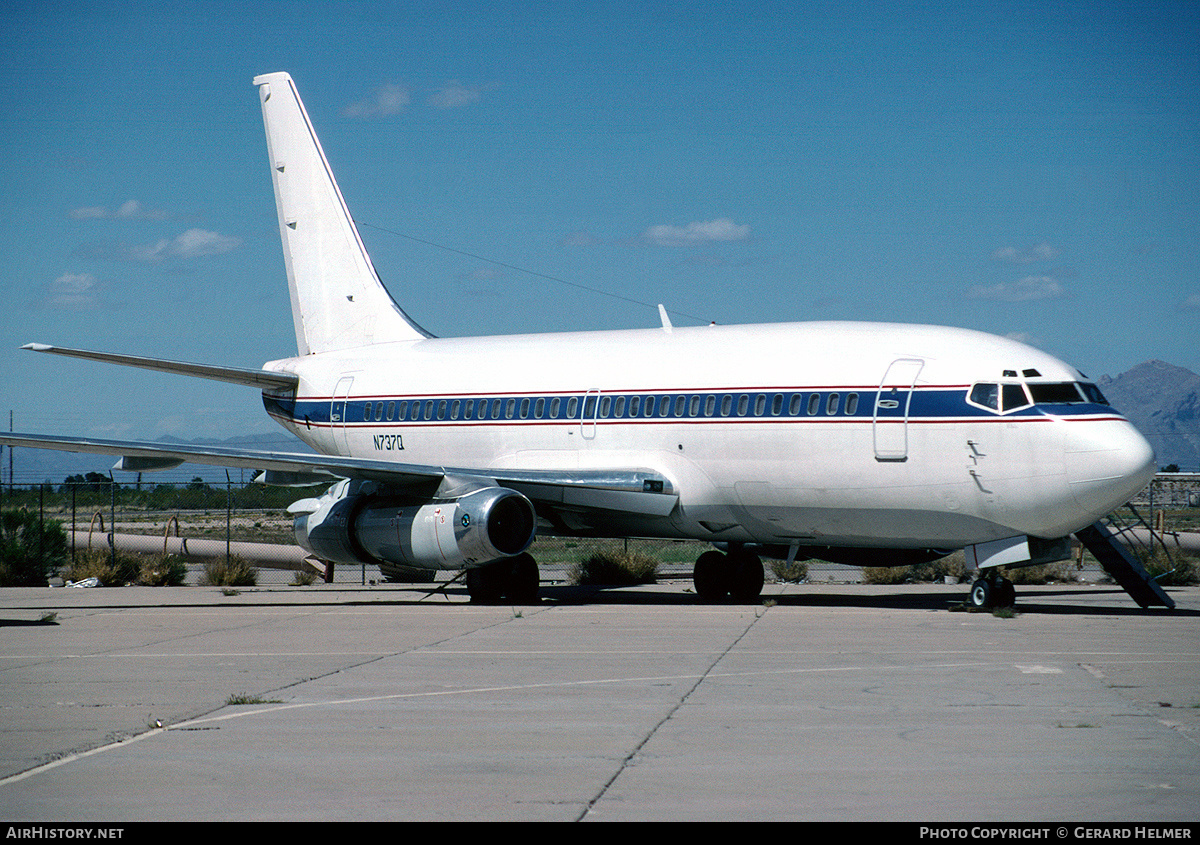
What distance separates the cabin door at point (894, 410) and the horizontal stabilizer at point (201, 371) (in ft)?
39.9

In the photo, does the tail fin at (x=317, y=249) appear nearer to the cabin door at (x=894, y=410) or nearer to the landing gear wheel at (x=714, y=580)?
the landing gear wheel at (x=714, y=580)

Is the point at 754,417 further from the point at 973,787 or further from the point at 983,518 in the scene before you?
the point at 973,787

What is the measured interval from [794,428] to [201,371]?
11.1m

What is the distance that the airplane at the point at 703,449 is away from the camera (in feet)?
55.1

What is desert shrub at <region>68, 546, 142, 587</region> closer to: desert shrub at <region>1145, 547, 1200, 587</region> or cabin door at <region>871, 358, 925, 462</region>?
cabin door at <region>871, 358, 925, 462</region>

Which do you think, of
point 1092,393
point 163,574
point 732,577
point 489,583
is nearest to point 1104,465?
point 1092,393

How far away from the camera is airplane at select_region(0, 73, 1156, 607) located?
55.1ft

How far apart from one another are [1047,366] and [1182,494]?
113 m

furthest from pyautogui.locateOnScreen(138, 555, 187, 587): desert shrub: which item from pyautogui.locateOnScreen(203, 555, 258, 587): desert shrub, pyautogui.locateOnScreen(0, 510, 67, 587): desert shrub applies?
pyautogui.locateOnScreen(0, 510, 67, 587): desert shrub

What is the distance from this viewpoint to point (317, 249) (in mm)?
27125

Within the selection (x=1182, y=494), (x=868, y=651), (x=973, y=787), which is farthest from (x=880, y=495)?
(x=1182, y=494)

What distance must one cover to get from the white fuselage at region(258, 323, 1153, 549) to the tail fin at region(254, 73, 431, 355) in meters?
2.59

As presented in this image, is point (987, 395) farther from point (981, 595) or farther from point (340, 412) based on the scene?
point (340, 412)

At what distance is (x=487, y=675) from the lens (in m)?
11.7
